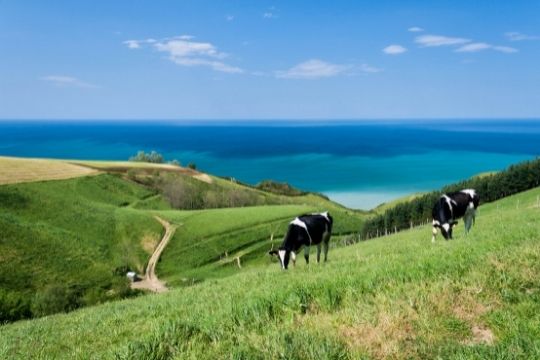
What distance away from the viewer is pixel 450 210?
79.2 feet

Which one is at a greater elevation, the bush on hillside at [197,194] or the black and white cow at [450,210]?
the black and white cow at [450,210]

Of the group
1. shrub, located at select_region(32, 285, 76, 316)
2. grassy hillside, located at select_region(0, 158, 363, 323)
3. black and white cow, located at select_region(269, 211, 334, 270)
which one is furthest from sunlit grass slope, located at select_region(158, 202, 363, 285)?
black and white cow, located at select_region(269, 211, 334, 270)

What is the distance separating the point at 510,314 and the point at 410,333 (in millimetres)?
1447

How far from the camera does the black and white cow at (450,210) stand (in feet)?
77.3

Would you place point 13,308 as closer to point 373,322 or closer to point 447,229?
point 447,229

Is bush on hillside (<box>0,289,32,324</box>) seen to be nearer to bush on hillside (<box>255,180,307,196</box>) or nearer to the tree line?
the tree line

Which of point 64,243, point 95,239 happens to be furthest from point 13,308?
point 95,239

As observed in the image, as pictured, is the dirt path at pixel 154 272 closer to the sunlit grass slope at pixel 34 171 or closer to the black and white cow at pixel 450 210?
the sunlit grass slope at pixel 34 171

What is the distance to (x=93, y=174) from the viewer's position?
372 feet

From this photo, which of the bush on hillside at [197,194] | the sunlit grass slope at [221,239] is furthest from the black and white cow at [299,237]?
the bush on hillside at [197,194]

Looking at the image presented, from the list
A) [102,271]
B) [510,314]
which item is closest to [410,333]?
[510,314]

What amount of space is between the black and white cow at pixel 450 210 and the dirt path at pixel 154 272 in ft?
129

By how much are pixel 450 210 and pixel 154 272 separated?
183 feet

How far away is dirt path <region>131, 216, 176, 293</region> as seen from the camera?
63362 mm
